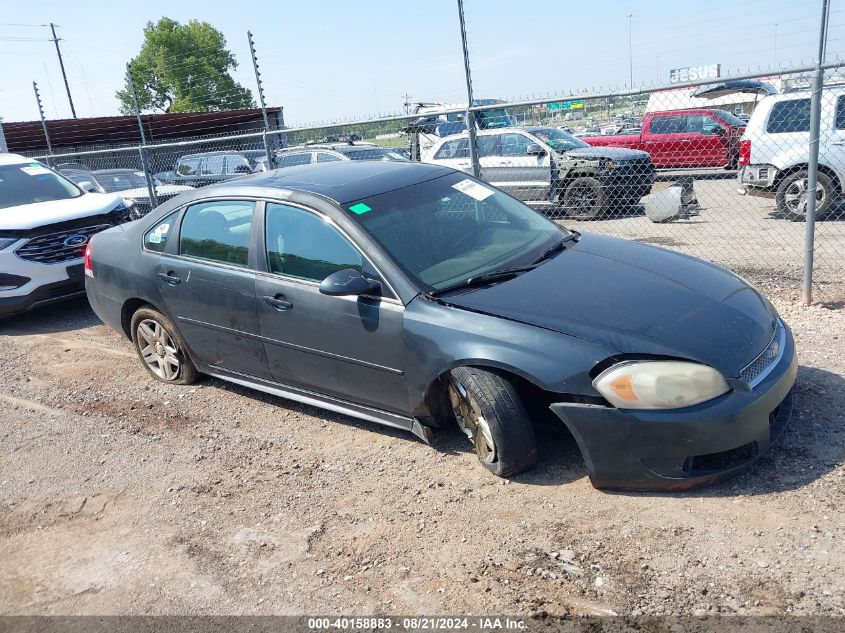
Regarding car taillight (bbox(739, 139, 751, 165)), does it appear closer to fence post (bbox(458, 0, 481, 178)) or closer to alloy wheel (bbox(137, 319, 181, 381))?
fence post (bbox(458, 0, 481, 178))

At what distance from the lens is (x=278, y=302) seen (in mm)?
4266

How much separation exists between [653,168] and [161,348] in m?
9.80

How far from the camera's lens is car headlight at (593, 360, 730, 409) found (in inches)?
124

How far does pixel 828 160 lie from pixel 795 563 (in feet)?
A: 28.1

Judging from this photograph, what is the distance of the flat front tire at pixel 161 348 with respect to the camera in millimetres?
5215

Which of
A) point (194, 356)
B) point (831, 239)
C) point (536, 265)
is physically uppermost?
point (536, 265)

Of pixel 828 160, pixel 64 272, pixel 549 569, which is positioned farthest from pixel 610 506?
pixel 828 160

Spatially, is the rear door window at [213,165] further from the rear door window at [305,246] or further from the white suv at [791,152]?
the rear door window at [305,246]

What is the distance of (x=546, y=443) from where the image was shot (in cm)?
391

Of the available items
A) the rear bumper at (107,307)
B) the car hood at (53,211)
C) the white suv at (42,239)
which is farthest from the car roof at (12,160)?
the rear bumper at (107,307)

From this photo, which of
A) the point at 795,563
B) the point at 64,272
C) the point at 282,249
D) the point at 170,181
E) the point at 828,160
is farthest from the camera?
the point at 170,181

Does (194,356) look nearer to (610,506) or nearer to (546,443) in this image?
(546,443)

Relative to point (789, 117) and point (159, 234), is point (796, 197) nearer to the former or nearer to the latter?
point (789, 117)

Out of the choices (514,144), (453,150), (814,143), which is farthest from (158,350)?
(453,150)
